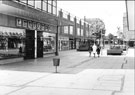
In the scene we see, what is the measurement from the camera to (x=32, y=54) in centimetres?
2650

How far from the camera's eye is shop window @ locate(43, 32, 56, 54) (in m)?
29.7

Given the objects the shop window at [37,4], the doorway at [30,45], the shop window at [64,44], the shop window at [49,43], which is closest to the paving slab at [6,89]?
the doorway at [30,45]

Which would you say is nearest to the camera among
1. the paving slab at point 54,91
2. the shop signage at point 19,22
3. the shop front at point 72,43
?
the paving slab at point 54,91

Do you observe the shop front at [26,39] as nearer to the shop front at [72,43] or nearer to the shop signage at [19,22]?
the shop signage at [19,22]

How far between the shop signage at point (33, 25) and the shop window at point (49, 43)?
773mm

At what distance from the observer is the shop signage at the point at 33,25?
902 inches

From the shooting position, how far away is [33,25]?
2583cm

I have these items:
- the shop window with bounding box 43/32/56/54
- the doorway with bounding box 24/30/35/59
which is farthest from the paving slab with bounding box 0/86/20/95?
the shop window with bounding box 43/32/56/54

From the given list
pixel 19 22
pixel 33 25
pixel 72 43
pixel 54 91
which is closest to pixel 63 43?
pixel 72 43

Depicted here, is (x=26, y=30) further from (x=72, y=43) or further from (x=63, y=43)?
(x=72, y=43)

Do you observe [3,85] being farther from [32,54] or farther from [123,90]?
[32,54]

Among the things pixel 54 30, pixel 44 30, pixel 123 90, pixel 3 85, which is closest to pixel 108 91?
pixel 123 90

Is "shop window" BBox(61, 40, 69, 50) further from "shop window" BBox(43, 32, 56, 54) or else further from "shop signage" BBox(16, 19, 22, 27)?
"shop signage" BBox(16, 19, 22, 27)

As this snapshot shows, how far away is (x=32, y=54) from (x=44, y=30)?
13.3ft
